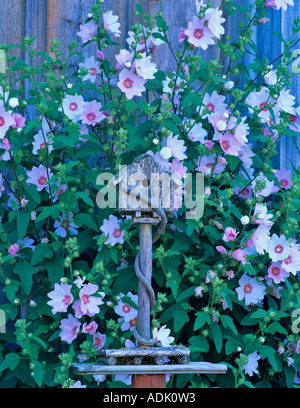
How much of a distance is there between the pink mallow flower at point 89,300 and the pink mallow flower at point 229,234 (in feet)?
1.44

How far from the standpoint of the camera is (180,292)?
2402 millimetres

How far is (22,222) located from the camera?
7.89ft

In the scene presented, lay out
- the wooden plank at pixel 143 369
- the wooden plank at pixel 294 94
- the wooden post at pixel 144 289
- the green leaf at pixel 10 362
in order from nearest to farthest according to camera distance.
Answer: the wooden plank at pixel 143 369 < the wooden post at pixel 144 289 < the green leaf at pixel 10 362 < the wooden plank at pixel 294 94

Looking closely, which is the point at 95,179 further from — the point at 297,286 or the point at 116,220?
the point at 297,286

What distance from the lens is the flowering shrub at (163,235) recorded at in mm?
2295

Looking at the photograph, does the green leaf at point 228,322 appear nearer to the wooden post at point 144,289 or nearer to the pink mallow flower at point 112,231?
the pink mallow flower at point 112,231

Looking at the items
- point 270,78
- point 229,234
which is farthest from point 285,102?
point 229,234

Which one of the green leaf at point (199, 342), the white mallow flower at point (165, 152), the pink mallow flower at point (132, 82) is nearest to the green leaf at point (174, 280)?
the green leaf at point (199, 342)

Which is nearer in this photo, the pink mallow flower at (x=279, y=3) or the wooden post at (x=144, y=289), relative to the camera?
the wooden post at (x=144, y=289)

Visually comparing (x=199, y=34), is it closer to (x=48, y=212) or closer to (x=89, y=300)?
(x=48, y=212)

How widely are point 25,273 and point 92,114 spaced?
60 cm

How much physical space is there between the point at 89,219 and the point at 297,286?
0.70 meters

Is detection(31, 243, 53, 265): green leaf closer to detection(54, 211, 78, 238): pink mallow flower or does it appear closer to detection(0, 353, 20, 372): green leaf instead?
detection(54, 211, 78, 238): pink mallow flower
